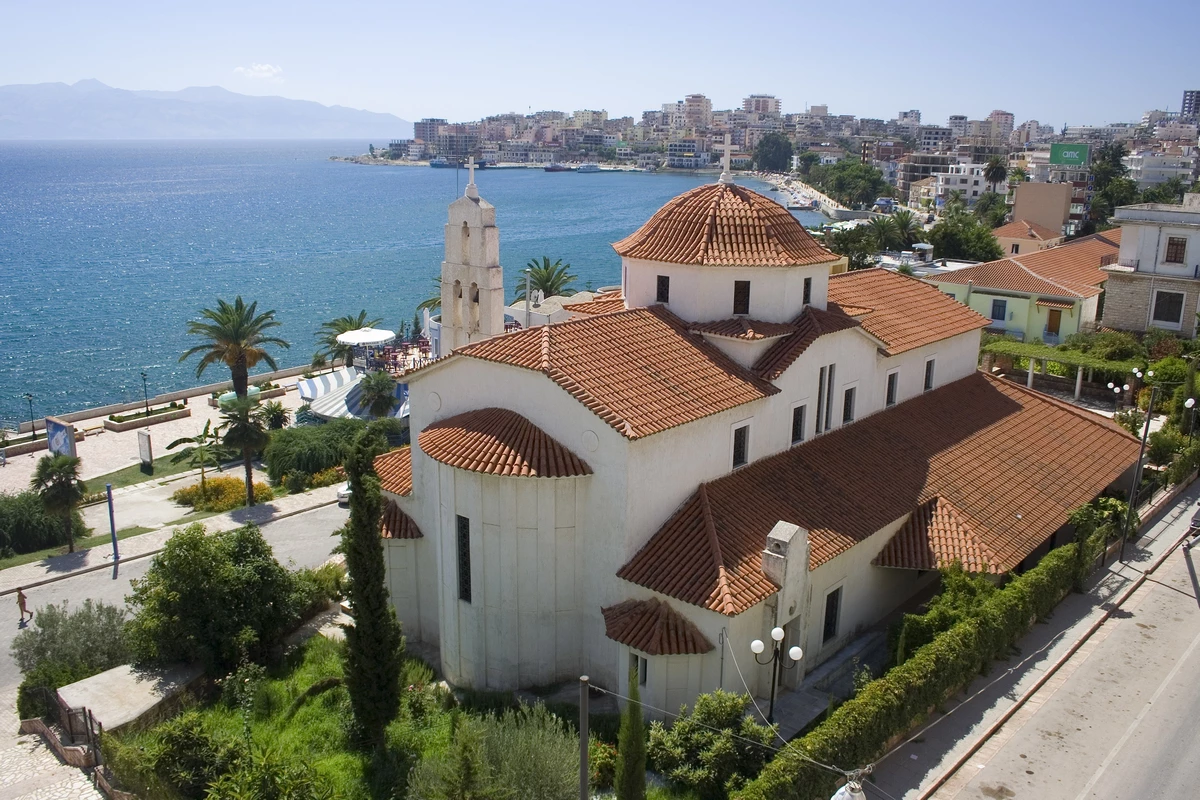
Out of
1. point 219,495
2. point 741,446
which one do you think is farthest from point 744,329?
point 219,495

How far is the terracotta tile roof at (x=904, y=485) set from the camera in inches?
765

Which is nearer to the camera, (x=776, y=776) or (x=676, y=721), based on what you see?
(x=776, y=776)

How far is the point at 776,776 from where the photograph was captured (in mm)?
15359

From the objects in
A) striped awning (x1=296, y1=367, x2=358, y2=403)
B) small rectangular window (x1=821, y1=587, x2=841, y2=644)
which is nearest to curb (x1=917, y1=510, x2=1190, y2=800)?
small rectangular window (x1=821, y1=587, x2=841, y2=644)

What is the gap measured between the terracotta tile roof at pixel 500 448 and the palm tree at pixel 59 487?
1719 centimetres

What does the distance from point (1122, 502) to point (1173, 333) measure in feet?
64.7

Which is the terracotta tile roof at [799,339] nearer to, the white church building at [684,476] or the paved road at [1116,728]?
the white church building at [684,476]

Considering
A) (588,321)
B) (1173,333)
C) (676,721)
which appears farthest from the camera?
(1173,333)

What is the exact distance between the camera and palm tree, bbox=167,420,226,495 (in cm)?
3912

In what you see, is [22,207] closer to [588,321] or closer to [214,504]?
[214,504]

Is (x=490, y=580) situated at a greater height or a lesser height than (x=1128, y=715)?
greater

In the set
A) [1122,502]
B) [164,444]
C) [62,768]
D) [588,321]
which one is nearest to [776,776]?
[588,321]

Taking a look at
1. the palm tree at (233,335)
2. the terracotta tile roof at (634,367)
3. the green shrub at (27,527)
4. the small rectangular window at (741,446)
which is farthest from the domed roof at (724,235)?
the palm tree at (233,335)

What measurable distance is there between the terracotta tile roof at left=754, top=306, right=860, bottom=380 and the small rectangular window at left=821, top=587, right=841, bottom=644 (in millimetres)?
5214
